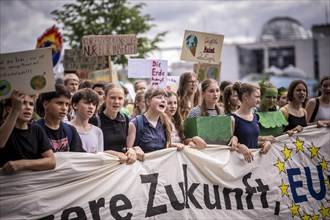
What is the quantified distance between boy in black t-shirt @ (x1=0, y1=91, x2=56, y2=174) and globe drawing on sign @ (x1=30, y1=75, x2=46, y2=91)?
0.11m

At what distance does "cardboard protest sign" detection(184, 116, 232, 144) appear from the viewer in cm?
520

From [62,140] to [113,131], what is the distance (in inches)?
32.8

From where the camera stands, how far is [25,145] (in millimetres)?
3865

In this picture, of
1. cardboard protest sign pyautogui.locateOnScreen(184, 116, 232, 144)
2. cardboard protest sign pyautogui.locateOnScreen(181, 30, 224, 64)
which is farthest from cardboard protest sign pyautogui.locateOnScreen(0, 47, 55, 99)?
cardboard protest sign pyautogui.locateOnScreen(181, 30, 224, 64)

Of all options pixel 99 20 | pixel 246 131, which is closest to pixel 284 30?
pixel 99 20

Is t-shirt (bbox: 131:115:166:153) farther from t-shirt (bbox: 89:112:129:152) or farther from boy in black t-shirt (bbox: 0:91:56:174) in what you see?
boy in black t-shirt (bbox: 0:91:56:174)

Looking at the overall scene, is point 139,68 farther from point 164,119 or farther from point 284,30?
point 284,30

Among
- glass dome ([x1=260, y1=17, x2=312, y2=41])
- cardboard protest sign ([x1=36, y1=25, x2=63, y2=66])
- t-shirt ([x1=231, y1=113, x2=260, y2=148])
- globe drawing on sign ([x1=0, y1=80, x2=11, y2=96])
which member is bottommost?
t-shirt ([x1=231, y1=113, x2=260, y2=148])

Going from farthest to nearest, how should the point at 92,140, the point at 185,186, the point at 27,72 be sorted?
the point at 185,186
the point at 92,140
the point at 27,72

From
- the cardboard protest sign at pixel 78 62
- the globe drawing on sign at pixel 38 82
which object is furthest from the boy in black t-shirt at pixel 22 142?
the cardboard protest sign at pixel 78 62

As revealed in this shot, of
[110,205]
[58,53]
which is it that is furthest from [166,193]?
[58,53]

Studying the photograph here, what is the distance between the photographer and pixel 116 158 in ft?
15.1

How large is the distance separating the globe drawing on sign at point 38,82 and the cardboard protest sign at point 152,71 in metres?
3.37

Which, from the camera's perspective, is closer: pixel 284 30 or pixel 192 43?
pixel 192 43
